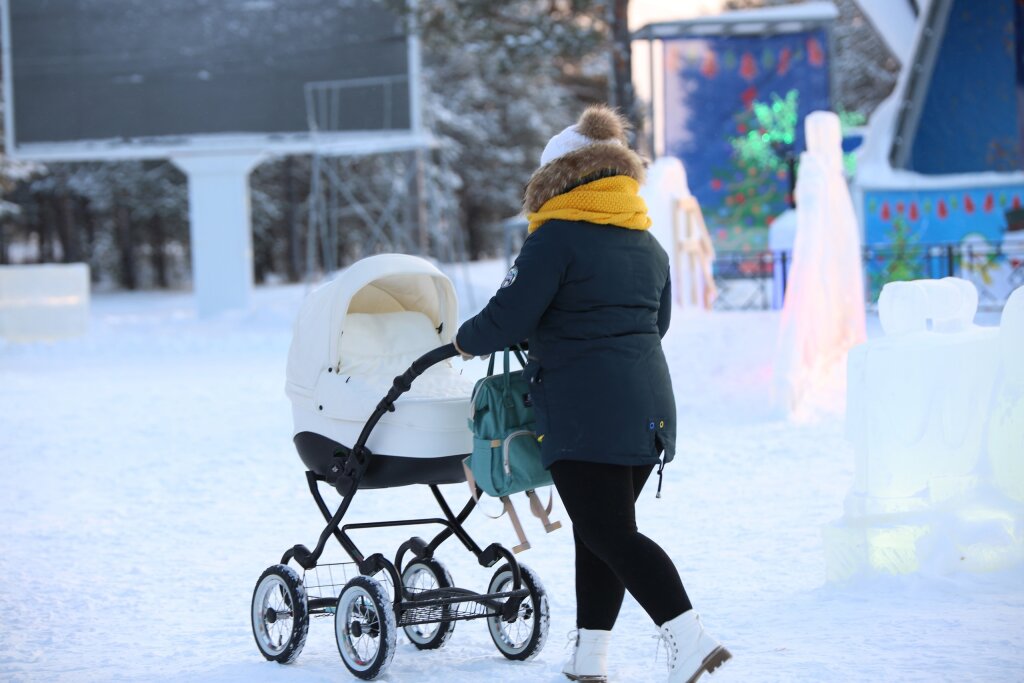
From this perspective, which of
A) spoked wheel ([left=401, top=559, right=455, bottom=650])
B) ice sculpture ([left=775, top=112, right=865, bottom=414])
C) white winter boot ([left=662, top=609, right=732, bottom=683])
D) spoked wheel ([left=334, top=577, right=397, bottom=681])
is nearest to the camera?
white winter boot ([left=662, top=609, right=732, bottom=683])

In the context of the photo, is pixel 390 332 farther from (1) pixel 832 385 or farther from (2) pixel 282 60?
(2) pixel 282 60

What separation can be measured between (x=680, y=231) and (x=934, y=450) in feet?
29.7

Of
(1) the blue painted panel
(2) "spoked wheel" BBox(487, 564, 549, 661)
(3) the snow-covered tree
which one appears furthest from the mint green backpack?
(3) the snow-covered tree

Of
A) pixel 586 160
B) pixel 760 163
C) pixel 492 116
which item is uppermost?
pixel 492 116

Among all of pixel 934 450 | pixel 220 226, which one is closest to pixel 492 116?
pixel 220 226

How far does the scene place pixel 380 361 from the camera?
510 cm

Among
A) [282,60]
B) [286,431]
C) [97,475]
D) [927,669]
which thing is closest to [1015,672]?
[927,669]

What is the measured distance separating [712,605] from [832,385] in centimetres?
595

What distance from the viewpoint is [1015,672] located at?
14.2 feet

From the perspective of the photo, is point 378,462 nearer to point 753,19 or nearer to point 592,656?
point 592,656

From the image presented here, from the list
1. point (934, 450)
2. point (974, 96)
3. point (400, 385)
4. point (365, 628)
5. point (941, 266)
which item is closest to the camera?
point (400, 385)

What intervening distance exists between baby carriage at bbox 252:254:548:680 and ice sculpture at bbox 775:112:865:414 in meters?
6.14

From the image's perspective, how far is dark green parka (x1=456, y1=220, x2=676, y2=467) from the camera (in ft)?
12.9

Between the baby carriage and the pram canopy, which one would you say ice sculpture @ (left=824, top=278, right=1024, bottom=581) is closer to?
the baby carriage
